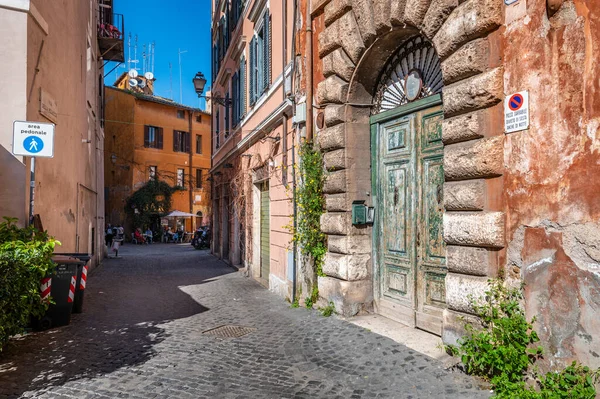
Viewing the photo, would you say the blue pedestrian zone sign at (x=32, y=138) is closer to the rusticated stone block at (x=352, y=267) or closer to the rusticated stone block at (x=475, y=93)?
the rusticated stone block at (x=352, y=267)

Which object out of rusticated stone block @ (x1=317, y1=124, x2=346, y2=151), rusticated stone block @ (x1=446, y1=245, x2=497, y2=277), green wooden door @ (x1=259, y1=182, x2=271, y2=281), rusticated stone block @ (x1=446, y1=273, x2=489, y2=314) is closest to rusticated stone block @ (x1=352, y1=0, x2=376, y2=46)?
rusticated stone block @ (x1=317, y1=124, x2=346, y2=151)

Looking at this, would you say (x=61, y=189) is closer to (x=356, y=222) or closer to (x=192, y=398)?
(x=356, y=222)

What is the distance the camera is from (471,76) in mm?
4461

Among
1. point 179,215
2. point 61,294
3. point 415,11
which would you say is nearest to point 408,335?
point 415,11

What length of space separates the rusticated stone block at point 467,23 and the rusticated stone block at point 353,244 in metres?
2.76

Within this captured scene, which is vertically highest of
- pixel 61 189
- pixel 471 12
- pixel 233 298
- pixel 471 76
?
pixel 471 12

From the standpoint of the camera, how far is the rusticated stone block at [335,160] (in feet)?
21.9

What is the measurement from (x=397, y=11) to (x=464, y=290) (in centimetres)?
329

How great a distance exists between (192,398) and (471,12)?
4.29 m

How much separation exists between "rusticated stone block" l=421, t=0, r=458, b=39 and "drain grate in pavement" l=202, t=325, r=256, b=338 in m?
4.31

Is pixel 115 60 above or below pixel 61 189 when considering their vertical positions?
above

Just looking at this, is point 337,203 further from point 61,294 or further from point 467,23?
point 61,294

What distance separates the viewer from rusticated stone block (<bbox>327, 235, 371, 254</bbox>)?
657cm

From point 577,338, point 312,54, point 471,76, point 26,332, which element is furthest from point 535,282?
point 26,332
